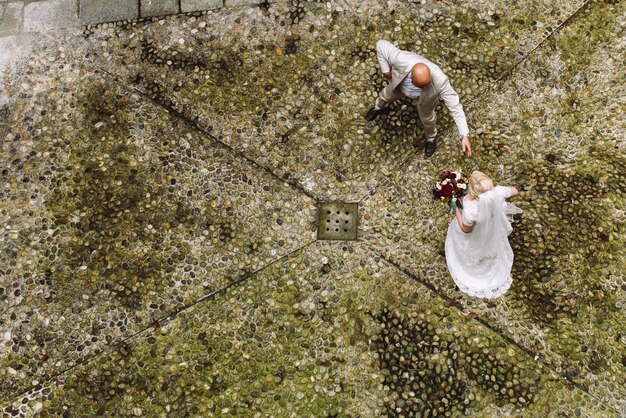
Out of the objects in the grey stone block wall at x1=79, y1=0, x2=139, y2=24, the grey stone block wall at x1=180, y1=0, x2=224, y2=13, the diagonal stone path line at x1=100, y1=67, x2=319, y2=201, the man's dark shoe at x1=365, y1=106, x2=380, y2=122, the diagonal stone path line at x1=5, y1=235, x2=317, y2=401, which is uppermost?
the grey stone block wall at x1=180, y1=0, x2=224, y2=13

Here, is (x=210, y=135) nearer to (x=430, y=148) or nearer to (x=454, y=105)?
(x=430, y=148)

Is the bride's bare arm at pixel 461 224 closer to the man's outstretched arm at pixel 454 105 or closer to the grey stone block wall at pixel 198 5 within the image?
the man's outstretched arm at pixel 454 105

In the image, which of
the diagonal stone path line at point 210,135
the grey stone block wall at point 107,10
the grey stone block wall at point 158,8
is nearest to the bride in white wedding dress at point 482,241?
the diagonal stone path line at point 210,135

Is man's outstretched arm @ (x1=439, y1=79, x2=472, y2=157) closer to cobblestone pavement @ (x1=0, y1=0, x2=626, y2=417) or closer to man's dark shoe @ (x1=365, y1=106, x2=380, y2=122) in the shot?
cobblestone pavement @ (x1=0, y1=0, x2=626, y2=417)

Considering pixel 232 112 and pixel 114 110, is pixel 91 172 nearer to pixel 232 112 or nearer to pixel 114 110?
pixel 114 110

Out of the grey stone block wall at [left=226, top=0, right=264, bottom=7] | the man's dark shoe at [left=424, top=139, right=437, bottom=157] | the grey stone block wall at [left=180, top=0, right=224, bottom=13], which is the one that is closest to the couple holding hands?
the man's dark shoe at [left=424, top=139, right=437, bottom=157]

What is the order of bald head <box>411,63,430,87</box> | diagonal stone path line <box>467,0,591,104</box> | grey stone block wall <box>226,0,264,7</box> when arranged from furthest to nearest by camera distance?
grey stone block wall <box>226,0,264,7</box> → diagonal stone path line <box>467,0,591,104</box> → bald head <box>411,63,430,87</box>

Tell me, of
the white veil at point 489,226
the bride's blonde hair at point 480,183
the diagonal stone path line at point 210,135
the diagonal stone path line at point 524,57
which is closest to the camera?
the bride's blonde hair at point 480,183
